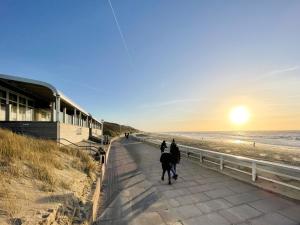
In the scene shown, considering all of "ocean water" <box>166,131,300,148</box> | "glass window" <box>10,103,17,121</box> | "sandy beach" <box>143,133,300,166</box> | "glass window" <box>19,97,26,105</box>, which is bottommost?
"ocean water" <box>166,131,300,148</box>

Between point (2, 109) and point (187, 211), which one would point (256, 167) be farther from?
point (2, 109)

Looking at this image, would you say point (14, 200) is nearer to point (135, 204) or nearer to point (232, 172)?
point (135, 204)

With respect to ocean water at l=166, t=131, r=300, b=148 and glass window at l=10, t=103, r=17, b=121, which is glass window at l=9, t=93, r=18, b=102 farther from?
ocean water at l=166, t=131, r=300, b=148

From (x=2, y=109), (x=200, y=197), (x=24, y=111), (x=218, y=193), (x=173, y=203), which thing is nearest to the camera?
(x=173, y=203)

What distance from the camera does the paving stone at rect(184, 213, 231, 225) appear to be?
4.87 m

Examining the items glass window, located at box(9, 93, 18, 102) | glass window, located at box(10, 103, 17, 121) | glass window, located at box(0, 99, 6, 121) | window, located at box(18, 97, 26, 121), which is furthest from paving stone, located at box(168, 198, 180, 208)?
window, located at box(18, 97, 26, 121)

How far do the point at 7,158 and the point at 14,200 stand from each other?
254 centimetres

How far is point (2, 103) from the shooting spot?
53.4ft

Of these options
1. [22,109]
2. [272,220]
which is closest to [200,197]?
[272,220]

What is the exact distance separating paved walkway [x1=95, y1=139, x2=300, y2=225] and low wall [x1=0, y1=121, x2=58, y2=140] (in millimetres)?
8393

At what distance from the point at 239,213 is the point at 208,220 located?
0.89m

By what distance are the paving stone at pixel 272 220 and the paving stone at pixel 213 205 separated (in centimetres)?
95

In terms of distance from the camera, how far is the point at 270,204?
19.2ft

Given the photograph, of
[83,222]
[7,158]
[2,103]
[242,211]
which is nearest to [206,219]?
[242,211]
